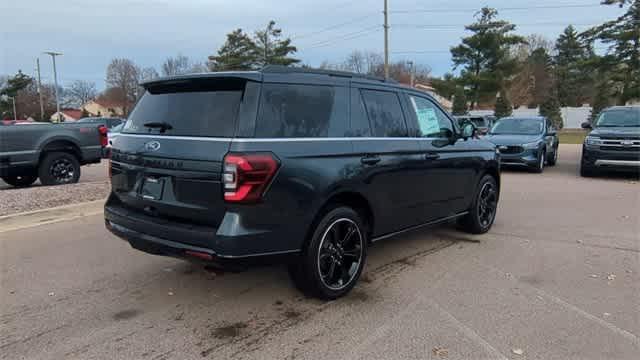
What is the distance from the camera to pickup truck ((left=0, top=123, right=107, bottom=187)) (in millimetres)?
9422

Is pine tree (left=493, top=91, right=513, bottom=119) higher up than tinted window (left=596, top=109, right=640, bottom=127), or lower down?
higher up

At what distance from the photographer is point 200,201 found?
346 cm

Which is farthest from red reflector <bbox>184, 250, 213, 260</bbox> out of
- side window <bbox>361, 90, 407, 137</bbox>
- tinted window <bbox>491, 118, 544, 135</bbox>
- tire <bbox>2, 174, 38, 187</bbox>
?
tinted window <bbox>491, 118, 544, 135</bbox>

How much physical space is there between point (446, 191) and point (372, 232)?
1.42 meters

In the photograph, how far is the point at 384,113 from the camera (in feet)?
15.1

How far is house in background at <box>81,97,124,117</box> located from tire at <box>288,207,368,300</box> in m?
78.3

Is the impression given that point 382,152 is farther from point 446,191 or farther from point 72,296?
point 72,296

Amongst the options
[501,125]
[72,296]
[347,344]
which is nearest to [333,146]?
[347,344]

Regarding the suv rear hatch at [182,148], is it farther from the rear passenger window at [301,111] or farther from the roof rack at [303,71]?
the roof rack at [303,71]

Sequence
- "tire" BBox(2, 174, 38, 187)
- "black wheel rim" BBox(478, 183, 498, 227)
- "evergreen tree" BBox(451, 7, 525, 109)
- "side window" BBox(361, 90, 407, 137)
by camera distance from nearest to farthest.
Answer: "side window" BBox(361, 90, 407, 137), "black wheel rim" BBox(478, 183, 498, 227), "tire" BBox(2, 174, 38, 187), "evergreen tree" BBox(451, 7, 525, 109)

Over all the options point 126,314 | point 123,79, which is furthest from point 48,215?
point 123,79

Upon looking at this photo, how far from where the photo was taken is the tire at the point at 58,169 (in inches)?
386

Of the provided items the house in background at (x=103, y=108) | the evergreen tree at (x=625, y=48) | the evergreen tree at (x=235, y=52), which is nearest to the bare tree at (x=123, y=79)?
the house in background at (x=103, y=108)

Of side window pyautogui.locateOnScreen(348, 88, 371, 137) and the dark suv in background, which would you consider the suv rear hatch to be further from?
side window pyautogui.locateOnScreen(348, 88, 371, 137)
